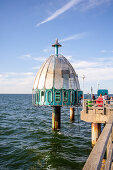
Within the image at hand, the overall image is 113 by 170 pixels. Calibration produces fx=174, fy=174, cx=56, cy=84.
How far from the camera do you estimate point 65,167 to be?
1188cm

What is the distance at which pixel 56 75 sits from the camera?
1898 centimetres

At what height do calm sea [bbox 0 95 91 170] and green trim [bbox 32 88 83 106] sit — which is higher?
green trim [bbox 32 88 83 106]

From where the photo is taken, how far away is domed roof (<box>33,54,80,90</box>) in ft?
62.0

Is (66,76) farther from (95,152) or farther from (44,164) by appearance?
(95,152)

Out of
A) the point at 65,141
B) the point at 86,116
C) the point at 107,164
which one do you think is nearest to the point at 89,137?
the point at 65,141

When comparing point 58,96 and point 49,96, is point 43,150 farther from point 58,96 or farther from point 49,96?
point 58,96

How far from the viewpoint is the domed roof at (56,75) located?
18.9 meters

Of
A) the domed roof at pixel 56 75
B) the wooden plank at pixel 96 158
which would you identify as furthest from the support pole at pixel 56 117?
the wooden plank at pixel 96 158

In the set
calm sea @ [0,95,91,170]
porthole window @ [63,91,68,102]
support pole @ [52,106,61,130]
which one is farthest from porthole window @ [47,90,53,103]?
calm sea @ [0,95,91,170]

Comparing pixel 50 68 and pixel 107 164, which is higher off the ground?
pixel 50 68

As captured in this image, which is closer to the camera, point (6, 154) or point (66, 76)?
point (6, 154)

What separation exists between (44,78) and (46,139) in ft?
21.7

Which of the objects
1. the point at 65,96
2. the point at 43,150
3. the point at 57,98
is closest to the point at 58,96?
the point at 57,98

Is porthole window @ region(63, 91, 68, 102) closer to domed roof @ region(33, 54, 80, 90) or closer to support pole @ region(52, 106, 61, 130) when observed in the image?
domed roof @ region(33, 54, 80, 90)
